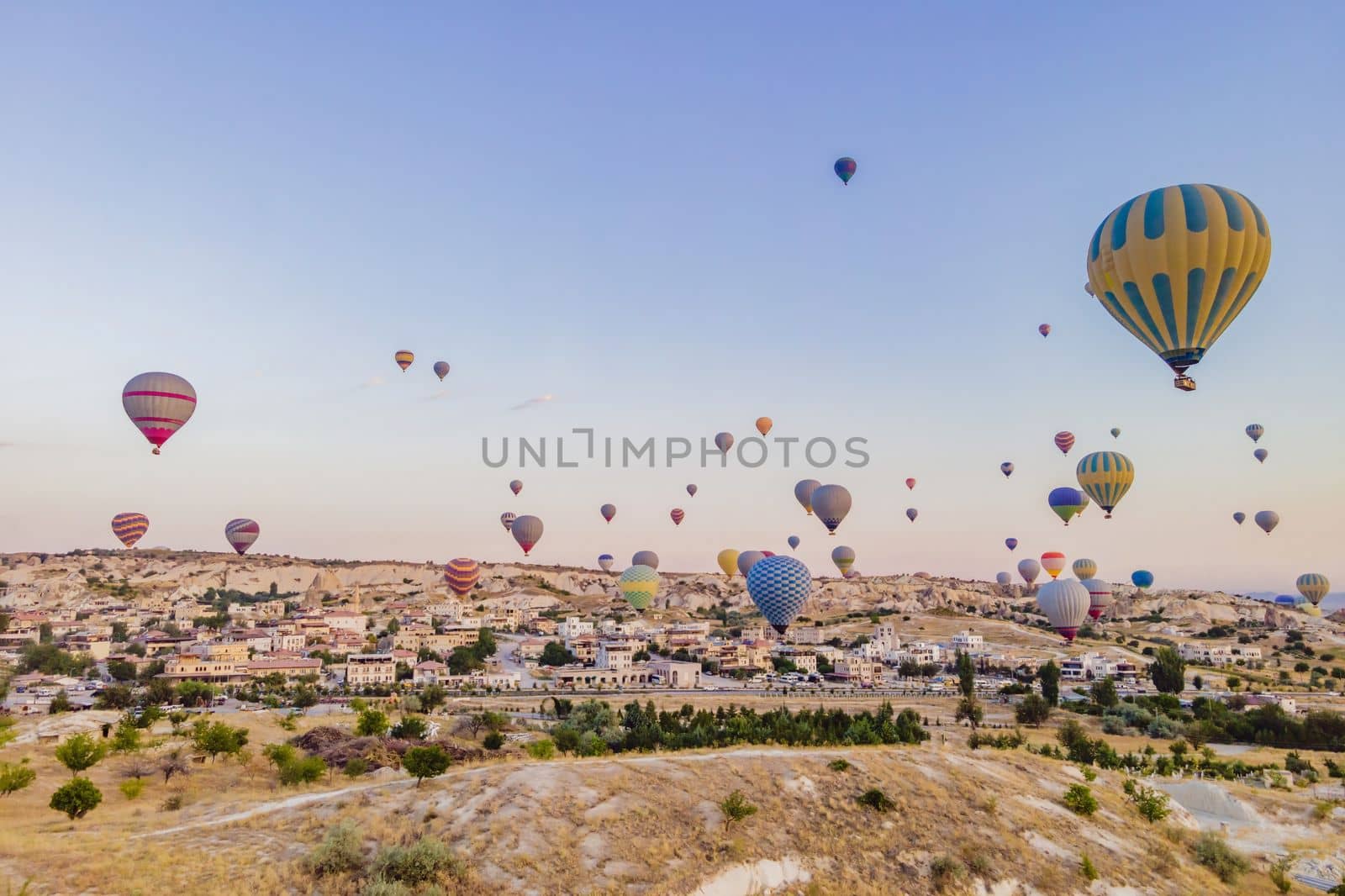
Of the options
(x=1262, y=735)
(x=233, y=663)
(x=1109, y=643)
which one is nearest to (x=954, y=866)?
(x=1262, y=735)

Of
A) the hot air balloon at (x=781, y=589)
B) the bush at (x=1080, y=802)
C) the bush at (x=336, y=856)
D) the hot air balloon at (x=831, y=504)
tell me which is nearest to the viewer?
the bush at (x=336, y=856)

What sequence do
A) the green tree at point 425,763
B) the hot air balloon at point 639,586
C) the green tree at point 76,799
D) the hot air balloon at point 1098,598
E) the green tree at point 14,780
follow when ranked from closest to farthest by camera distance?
1. the green tree at point 425,763
2. the green tree at point 76,799
3. the green tree at point 14,780
4. the hot air balloon at point 1098,598
5. the hot air balloon at point 639,586

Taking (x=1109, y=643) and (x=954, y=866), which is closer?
(x=954, y=866)

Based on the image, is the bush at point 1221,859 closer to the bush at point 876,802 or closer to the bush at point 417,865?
the bush at point 876,802

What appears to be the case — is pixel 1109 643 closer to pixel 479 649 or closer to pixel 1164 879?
pixel 479 649

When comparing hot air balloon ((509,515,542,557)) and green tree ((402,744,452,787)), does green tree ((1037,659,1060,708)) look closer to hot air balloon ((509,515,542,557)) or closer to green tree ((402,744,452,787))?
hot air balloon ((509,515,542,557))

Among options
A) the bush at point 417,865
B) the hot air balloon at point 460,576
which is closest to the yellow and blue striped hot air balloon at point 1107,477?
the bush at point 417,865

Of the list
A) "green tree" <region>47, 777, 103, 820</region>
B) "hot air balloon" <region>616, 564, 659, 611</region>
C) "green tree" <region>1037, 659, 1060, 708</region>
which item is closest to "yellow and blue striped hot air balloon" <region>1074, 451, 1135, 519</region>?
"green tree" <region>1037, 659, 1060, 708</region>
